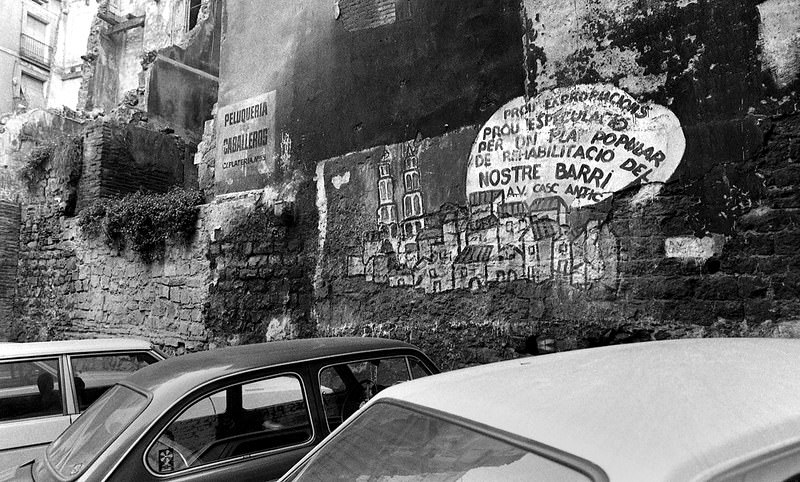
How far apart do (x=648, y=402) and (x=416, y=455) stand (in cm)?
60

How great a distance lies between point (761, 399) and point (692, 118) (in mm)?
4108

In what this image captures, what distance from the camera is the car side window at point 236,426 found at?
251 centimetres

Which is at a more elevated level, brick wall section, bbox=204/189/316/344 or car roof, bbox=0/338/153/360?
brick wall section, bbox=204/189/316/344

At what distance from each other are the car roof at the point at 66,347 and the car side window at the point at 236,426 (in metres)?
2.20

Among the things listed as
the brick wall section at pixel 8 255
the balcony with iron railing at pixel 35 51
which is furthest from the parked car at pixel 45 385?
the balcony with iron railing at pixel 35 51

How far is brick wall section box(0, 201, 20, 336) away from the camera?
1125 centimetres

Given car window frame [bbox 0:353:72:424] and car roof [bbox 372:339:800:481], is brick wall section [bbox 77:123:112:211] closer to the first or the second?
car window frame [bbox 0:353:72:424]

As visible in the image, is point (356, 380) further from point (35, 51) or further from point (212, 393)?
point (35, 51)

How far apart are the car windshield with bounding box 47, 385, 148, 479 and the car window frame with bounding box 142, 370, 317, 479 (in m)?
0.16

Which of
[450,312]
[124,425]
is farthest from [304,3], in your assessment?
[124,425]

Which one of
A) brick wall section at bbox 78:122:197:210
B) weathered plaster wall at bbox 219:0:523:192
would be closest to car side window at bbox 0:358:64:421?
weathered plaster wall at bbox 219:0:523:192

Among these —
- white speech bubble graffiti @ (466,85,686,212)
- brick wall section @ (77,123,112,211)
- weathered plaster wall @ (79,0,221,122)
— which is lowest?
white speech bubble graffiti @ (466,85,686,212)

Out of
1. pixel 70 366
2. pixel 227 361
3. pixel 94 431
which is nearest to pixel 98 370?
pixel 70 366

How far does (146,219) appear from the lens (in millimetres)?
8836
